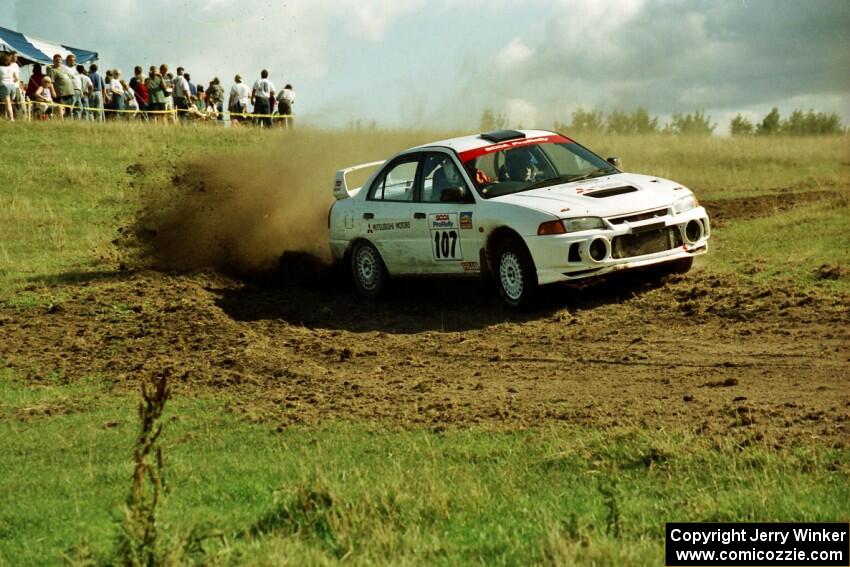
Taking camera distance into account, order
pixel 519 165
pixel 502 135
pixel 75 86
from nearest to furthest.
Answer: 1. pixel 519 165
2. pixel 502 135
3. pixel 75 86

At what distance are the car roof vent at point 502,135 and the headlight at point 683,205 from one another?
6.81 ft

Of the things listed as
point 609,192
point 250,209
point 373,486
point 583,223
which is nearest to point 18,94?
point 250,209

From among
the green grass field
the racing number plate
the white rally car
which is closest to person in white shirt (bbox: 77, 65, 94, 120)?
the white rally car

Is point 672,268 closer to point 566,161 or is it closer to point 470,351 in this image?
point 566,161

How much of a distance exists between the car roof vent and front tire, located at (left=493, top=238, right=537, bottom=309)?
1573mm

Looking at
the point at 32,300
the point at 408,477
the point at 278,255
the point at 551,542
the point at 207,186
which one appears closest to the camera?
the point at 551,542

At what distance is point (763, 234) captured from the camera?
16.5 metres

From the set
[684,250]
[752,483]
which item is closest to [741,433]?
[752,483]

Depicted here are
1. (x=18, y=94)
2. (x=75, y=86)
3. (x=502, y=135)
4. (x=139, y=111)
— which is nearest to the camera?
(x=502, y=135)

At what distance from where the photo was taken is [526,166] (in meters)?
12.6

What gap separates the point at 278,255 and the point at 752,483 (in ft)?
34.2

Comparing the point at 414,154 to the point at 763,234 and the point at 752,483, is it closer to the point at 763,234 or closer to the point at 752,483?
the point at 763,234

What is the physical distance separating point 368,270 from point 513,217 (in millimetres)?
2733

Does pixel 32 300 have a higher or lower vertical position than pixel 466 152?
lower
